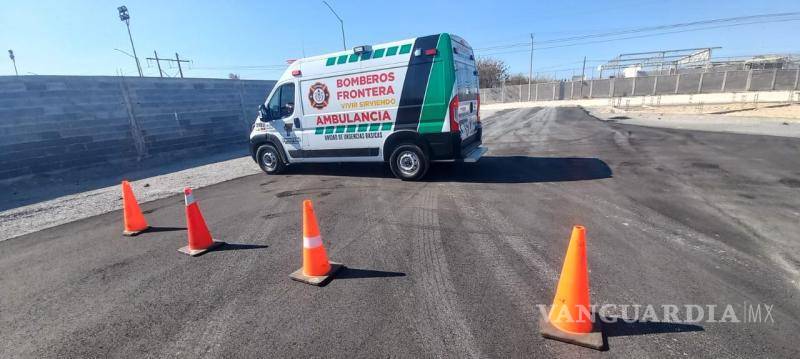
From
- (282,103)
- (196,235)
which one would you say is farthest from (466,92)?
(196,235)

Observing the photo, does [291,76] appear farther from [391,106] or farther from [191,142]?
[191,142]

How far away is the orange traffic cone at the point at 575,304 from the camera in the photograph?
7.42 ft

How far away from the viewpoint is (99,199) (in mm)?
7277

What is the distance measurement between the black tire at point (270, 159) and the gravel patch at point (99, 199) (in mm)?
787

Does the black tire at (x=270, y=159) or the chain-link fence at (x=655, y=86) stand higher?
the chain-link fence at (x=655, y=86)

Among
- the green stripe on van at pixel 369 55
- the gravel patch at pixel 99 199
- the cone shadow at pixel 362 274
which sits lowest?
the gravel patch at pixel 99 199

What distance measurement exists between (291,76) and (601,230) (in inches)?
255

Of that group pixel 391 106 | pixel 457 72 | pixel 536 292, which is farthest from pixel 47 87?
pixel 536 292

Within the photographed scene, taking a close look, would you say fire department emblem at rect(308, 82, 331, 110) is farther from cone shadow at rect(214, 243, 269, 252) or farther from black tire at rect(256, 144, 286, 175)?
cone shadow at rect(214, 243, 269, 252)

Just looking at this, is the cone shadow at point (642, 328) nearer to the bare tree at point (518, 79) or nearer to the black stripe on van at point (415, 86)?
the black stripe on van at point (415, 86)

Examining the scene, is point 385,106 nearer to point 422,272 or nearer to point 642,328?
point 422,272

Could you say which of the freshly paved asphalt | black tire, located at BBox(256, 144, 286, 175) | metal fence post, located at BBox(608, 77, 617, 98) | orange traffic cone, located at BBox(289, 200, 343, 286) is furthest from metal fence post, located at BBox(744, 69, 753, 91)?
orange traffic cone, located at BBox(289, 200, 343, 286)

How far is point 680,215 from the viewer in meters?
4.50

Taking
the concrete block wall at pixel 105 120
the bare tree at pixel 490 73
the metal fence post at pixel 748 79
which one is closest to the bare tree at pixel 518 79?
the bare tree at pixel 490 73
